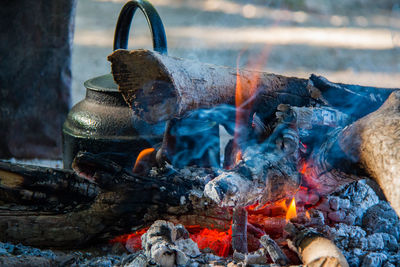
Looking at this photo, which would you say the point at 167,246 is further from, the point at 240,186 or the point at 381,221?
the point at 381,221

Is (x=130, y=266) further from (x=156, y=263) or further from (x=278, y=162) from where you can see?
(x=278, y=162)

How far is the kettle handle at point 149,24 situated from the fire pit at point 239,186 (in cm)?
25

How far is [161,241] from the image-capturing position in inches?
51.1

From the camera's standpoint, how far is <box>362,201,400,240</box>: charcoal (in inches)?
62.4

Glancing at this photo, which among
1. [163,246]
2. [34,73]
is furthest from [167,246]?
[34,73]

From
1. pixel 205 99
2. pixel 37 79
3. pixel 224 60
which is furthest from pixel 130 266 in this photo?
pixel 224 60

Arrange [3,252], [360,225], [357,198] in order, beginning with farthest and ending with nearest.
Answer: [357,198] < [360,225] < [3,252]

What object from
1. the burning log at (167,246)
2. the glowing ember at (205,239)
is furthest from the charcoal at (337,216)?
the burning log at (167,246)

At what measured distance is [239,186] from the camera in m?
1.20

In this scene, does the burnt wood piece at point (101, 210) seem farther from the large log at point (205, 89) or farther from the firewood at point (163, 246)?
the large log at point (205, 89)

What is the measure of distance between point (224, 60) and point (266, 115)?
13.5ft

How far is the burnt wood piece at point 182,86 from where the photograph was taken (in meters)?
1.44

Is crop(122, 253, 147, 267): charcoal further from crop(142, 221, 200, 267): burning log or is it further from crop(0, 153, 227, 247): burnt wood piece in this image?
crop(0, 153, 227, 247): burnt wood piece

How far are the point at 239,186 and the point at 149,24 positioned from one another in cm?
93
